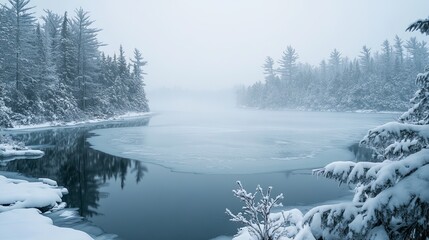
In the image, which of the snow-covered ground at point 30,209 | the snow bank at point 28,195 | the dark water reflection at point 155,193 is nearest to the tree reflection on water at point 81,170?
the dark water reflection at point 155,193

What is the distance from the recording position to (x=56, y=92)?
41500 millimetres

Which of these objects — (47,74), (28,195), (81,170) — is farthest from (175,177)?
(47,74)

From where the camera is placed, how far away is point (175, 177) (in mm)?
14719

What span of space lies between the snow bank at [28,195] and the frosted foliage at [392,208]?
986 centimetres

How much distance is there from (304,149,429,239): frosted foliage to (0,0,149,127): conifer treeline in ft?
110

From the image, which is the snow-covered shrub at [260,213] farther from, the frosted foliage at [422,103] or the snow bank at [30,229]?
the snow bank at [30,229]

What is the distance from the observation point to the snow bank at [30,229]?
7281 mm

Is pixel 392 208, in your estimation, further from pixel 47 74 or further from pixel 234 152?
pixel 47 74

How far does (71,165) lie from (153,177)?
605 centimetres

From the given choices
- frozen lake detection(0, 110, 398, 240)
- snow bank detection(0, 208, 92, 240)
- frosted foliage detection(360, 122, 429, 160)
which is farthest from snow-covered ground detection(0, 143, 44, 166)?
frosted foliage detection(360, 122, 429, 160)

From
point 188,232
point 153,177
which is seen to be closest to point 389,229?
point 188,232

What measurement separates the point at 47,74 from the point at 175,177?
112 feet

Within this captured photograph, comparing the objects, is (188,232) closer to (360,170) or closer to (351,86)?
(360,170)

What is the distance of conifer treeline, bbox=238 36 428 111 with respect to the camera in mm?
77938
